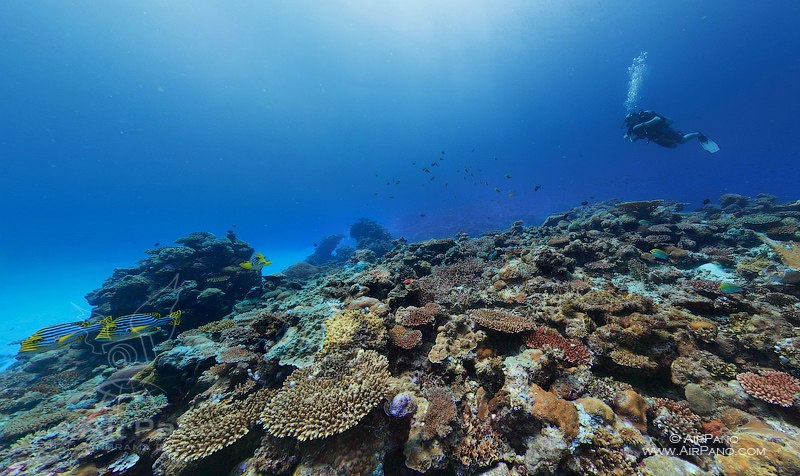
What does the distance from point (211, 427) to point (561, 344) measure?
18.9 feet

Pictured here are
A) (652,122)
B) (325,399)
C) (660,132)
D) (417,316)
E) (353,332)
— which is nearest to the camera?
(325,399)

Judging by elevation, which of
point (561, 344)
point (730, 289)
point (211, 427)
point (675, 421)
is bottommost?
point (675, 421)

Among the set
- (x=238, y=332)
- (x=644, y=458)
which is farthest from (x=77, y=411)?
(x=644, y=458)

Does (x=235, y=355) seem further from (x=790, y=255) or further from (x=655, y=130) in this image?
(x=655, y=130)

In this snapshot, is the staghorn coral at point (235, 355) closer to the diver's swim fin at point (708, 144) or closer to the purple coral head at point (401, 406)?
the purple coral head at point (401, 406)

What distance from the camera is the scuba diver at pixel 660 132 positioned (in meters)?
17.6

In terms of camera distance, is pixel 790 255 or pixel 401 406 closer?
pixel 401 406

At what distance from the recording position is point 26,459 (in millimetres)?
4070

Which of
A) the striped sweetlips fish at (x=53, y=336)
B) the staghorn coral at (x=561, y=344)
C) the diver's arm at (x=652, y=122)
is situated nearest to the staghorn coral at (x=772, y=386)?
the staghorn coral at (x=561, y=344)

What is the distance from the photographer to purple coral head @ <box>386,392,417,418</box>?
3.42 meters

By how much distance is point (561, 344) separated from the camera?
435 cm

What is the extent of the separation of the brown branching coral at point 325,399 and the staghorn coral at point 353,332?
49 cm

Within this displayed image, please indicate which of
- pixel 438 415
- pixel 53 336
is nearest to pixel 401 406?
pixel 438 415

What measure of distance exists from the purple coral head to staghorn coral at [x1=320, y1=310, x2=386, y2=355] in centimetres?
140
